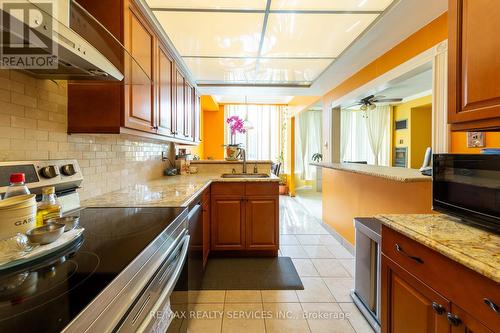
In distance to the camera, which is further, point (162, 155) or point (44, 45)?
point (162, 155)

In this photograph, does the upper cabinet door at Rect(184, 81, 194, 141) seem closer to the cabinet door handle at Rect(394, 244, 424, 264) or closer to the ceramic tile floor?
the ceramic tile floor

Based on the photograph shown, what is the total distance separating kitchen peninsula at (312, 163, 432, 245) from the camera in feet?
6.09

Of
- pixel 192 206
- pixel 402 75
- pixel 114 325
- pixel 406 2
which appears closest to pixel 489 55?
pixel 406 2

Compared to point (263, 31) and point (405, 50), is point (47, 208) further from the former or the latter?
point (405, 50)

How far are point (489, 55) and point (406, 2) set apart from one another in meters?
0.92

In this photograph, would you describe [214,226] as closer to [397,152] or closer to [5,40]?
[5,40]

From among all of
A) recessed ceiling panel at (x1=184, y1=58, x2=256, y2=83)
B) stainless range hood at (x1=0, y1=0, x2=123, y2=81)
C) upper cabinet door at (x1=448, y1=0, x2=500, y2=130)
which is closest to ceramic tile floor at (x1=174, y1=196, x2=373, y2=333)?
stainless range hood at (x1=0, y1=0, x2=123, y2=81)

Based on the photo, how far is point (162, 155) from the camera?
306cm

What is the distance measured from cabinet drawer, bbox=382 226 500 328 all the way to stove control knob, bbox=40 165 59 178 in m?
1.73

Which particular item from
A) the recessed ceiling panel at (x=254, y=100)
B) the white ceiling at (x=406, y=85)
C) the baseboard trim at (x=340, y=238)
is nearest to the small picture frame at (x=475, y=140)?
the white ceiling at (x=406, y=85)

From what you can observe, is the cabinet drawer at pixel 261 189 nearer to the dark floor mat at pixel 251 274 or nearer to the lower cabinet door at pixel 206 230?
the lower cabinet door at pixel 206 230

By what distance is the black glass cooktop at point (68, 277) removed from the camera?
45 centimetres

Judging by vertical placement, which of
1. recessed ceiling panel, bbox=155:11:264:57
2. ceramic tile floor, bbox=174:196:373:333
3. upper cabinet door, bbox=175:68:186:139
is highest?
recessed ceiling panel, bbox=155:11:264:57

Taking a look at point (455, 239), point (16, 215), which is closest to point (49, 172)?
point (16, 215)
